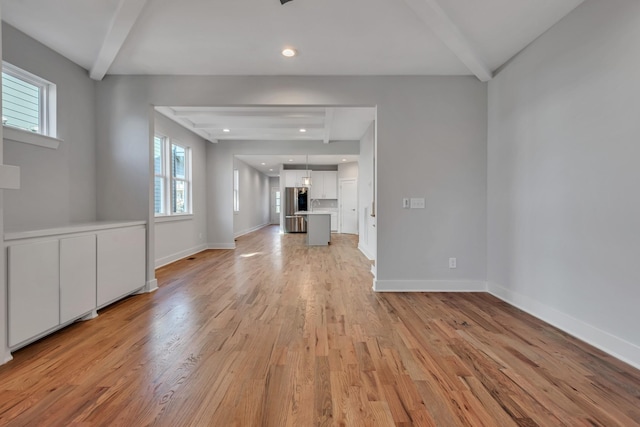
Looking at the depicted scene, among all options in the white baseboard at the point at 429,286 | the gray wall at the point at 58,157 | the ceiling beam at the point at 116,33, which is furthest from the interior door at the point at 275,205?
the white baseboard at the point at 429,286

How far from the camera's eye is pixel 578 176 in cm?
233

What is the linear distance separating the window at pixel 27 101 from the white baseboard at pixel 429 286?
13.0 feet

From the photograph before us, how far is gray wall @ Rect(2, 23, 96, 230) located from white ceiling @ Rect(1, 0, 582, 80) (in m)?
0.16

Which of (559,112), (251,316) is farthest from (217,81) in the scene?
(559,112)

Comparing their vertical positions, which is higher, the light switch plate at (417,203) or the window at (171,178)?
the window at (171,178)

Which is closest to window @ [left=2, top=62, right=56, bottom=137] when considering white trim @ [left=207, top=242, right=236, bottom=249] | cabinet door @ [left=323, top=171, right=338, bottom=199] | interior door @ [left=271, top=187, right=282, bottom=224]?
white trim @ [left=207, top=242, right=236, bottom=249]

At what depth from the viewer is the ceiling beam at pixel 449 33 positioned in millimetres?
2355

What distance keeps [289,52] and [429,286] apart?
3104 millimetres

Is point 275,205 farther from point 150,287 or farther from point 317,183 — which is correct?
point 150,287

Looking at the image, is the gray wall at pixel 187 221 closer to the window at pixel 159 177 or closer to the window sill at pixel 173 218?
the window sill at pixel 173 218

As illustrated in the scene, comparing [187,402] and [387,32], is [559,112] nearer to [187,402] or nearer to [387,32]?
[387,32]

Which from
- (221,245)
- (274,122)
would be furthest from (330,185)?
(274,122)

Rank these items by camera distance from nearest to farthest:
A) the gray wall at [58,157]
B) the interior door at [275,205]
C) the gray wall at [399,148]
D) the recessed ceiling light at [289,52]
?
1. the gray wall at [58,157]
2. the recessed ceiling light at [289,52]
3. the gray wall at [399,148]
4. the interior door at [275,205]

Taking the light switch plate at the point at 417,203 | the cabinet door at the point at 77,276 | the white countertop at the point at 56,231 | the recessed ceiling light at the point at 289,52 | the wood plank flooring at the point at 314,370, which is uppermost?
the recessed ceiling light at the point at 289,52
